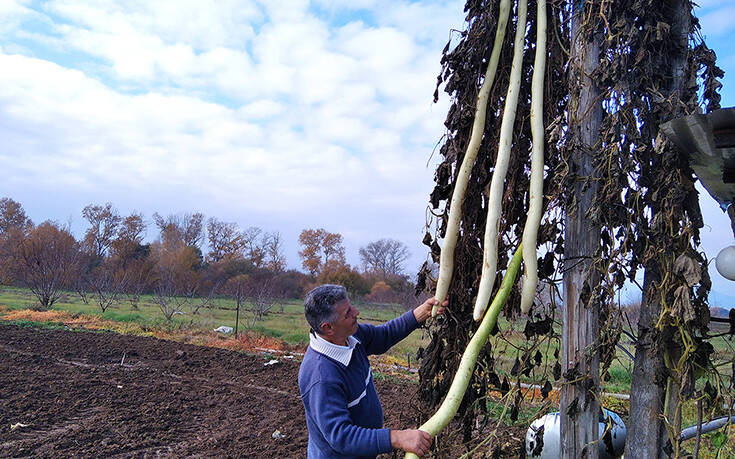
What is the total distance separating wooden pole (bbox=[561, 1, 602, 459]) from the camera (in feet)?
6.96

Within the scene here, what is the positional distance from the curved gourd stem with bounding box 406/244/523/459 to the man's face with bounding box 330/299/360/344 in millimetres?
576

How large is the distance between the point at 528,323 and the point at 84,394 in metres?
8.38

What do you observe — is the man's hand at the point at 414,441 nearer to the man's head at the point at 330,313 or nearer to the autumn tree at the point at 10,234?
the man's head at the point at 330,313

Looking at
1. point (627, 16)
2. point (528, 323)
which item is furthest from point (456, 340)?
point (627, 16)

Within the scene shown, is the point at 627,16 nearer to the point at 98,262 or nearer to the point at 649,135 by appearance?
the point at 649,135

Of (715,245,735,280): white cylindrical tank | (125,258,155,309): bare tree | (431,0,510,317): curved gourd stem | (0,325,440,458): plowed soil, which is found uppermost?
(431,0,510,317): curved gourd stem

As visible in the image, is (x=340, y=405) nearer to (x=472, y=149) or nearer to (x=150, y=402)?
(x=472, y=149)

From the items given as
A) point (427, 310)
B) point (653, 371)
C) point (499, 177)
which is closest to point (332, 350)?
point (427, 310)

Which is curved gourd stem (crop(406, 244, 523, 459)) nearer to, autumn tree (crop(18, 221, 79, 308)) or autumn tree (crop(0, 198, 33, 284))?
autumn tree (crop(18, 221, 79, 308))

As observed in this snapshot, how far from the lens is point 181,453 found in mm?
5902

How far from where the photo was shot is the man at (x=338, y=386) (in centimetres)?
213

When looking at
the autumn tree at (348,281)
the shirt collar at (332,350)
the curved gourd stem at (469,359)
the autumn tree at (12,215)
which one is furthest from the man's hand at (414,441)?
the autumn tree at (12,215)

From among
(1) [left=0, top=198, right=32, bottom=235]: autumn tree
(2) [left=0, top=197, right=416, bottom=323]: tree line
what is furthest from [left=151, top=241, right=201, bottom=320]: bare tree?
(1) [left=0, top=198, right=32, bottom=235]: autumn tree

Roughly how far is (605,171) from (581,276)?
0.46 metres
